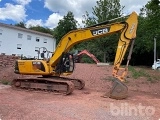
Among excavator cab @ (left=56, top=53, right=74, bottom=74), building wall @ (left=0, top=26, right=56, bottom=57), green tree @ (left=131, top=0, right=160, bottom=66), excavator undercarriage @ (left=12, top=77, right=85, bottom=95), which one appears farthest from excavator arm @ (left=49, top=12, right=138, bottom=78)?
building wall @ (left=0, top=26, right=56, bottom=57)

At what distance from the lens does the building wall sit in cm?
3616

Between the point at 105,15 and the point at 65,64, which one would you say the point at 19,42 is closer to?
the point at 105,15

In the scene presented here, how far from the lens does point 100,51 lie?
3319 cm

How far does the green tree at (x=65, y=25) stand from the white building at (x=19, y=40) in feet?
13.5

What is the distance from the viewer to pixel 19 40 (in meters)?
38.8

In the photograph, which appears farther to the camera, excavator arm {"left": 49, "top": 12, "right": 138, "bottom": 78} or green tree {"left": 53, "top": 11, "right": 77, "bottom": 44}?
green tree {"left": 53, "top": 11, "right": 77, "bottom": 44}

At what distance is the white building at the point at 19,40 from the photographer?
36.1 metres

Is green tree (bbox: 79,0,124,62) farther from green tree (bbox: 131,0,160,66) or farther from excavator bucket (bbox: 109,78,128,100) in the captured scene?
excavator bucket (bbox: 109,78,128,100)

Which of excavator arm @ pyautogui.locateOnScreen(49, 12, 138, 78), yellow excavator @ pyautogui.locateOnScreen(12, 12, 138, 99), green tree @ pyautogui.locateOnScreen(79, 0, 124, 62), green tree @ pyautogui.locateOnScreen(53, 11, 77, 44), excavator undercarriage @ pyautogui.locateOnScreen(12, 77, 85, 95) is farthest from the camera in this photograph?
green tree @ pyautogui.locateOnScreen(53, 11, 77, 44)

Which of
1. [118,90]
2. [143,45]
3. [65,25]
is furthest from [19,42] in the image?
[118,90]

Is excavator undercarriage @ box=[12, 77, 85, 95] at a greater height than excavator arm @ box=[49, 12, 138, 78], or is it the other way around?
excavator arm @ box=[49, 12, 138, 78]

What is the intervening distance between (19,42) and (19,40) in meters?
Answer: 0.31

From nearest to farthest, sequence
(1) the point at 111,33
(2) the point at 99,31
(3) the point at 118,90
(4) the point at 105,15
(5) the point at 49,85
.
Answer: (3) the point at 118,90
(1) the point at 111,33
(2) the point at 99,31
(5) the point at 49,85
(4) the point at 105,15

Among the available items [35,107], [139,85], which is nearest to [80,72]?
[139,85]
